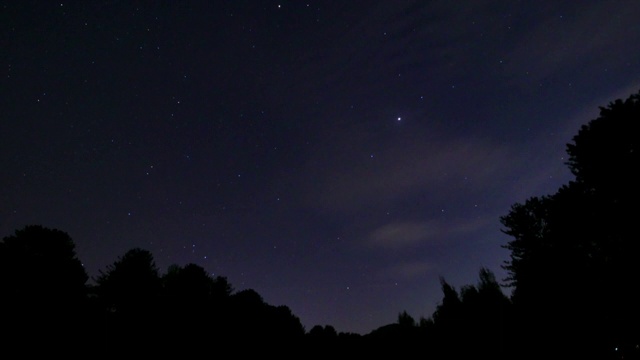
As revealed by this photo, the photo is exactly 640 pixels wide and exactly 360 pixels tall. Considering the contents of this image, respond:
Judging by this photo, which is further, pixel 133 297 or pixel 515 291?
pixel 515 291

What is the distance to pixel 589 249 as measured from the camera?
22.9 m

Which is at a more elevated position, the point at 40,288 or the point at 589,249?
the point at 40,288

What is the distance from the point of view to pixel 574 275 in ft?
79.5

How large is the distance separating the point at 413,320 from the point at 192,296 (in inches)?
2239

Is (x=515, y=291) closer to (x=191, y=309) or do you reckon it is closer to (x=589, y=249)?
(x=589, y=249)

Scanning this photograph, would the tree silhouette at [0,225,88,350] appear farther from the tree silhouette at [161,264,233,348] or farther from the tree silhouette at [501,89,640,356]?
the tree silhouette at [501,89,640,356]

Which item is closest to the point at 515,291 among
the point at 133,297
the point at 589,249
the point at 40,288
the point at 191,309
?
the point at 589,249

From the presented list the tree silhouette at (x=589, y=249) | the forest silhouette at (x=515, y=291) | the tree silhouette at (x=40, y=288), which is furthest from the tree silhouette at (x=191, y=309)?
the tree silhouette at (x=589, y=249)

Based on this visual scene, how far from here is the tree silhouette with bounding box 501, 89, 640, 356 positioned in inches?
757

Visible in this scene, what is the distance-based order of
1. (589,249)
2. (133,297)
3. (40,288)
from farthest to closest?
1. (133,297)
2. (589,249)
3. (40,288)

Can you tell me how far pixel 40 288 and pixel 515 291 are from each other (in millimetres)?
33081

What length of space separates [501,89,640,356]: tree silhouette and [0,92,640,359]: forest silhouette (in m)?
0.06

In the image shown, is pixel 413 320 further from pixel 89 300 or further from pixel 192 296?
pixel 89 300

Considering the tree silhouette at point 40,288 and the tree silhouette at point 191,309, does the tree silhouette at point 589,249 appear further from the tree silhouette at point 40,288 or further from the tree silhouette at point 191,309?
the tree silhouette at point 40,288
